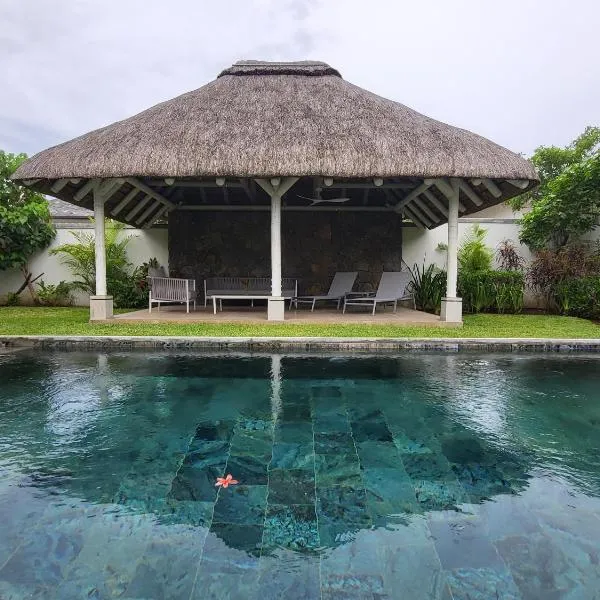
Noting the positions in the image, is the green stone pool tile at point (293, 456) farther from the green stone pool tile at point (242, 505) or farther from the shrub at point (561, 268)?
the shrub at point (561, 268)

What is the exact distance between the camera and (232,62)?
34.2 ft

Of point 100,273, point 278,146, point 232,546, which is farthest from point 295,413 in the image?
point 100,273

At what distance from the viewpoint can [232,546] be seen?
6.64 ft

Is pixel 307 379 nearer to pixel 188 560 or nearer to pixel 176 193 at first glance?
pixel 188 560

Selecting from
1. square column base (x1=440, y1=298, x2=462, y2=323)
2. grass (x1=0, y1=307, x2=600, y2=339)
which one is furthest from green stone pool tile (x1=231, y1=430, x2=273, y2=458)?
square column base (x1=440, y1=298, x2=462, y2=323)

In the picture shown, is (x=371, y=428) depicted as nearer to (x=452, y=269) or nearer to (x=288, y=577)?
(x=288, y=577)

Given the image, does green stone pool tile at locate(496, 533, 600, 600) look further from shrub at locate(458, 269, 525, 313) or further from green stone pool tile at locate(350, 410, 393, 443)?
shrub at locate(458, 269, 525, 313)

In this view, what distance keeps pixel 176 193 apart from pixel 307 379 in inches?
312

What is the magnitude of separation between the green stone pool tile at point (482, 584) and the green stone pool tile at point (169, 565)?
1019 mm

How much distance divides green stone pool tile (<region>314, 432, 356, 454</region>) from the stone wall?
8.38m

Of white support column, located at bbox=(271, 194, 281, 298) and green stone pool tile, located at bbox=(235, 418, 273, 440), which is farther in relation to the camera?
white support column, located at bbox=(271, 194, 281, 298)

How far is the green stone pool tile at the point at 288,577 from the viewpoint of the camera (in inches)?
68.9

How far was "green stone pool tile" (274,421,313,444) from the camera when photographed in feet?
10.5

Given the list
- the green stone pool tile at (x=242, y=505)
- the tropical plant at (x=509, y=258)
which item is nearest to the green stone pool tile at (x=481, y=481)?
the green stone pool tile at (x=242, y=505)
